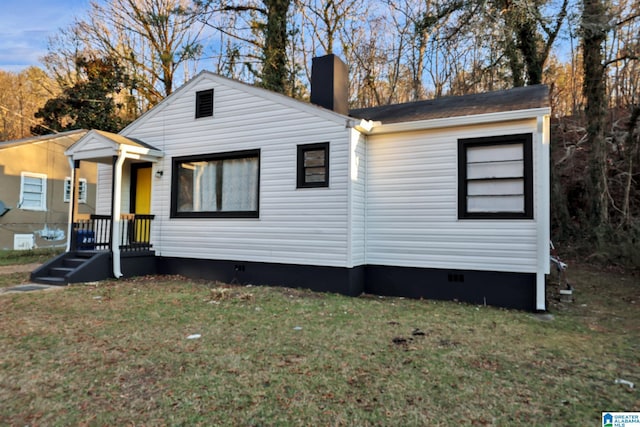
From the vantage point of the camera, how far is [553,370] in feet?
11.2

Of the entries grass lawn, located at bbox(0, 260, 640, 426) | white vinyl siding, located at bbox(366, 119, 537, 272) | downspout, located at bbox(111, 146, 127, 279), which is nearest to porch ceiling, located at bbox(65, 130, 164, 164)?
downspout, located at bbox(111, 146, 127, 279)

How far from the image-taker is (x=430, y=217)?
6.76 meters

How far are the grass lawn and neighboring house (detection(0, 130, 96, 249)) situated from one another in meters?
9.90

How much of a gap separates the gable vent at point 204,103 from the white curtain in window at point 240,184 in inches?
49.0

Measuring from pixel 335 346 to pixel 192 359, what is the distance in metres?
1.43

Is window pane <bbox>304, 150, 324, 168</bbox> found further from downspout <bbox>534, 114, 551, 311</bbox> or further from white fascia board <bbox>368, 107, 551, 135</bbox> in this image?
downspout <bbox>534, 114, 551, 311</bbox>

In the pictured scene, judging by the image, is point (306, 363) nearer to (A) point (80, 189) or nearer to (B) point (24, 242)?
(B) point (24, 242)

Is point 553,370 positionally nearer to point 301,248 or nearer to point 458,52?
point 301,248

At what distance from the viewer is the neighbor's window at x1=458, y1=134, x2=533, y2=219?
6.11 meters

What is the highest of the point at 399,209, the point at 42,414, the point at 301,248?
the point at 399,209

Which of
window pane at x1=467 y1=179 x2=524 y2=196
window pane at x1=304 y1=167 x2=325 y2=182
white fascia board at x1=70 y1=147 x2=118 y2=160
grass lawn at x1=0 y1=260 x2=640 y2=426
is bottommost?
grass lawn at x1=0 y1=260 x2=640 y2=426

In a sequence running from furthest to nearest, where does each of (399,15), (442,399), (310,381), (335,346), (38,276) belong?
1. (399,15)
2. (38,276)
3. (335,346)
4. (310,381)
5. (442,399)

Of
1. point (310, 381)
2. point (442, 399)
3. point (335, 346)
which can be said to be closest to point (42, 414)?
point (310, 381)

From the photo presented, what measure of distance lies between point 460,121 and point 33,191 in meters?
15.7
